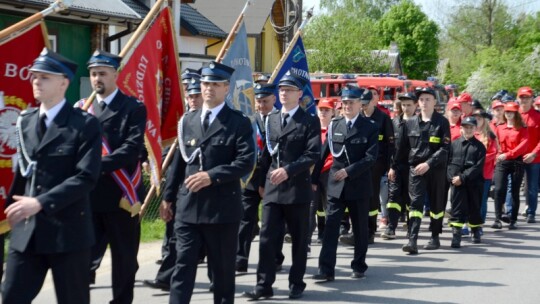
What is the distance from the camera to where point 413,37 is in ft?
257

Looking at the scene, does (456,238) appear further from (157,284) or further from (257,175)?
(157,284)

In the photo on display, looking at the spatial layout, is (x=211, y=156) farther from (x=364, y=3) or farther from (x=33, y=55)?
(x=364, y=3)

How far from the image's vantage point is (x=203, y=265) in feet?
31.7

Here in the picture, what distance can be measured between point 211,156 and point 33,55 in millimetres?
1570

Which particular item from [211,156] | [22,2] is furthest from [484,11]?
[211,156]

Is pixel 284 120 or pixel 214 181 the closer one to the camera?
pixel 214 181

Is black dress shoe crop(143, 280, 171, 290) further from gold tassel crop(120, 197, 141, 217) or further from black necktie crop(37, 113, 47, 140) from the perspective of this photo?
black necktie crop(37, 113, 47, 140)

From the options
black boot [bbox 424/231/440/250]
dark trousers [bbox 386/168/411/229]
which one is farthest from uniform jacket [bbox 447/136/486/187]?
black boot [bbox 424/231/440/250]

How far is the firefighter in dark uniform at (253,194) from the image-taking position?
30.2ft

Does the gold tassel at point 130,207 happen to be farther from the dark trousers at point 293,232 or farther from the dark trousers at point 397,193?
the dark trousers at point 397,193

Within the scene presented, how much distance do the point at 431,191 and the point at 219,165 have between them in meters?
5.09

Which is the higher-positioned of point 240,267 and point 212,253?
point 212,253

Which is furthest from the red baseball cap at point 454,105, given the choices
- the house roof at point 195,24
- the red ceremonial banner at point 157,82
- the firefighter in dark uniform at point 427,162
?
the house roof at point 195,24

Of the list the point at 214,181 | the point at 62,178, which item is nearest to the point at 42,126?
the point at 62,178
